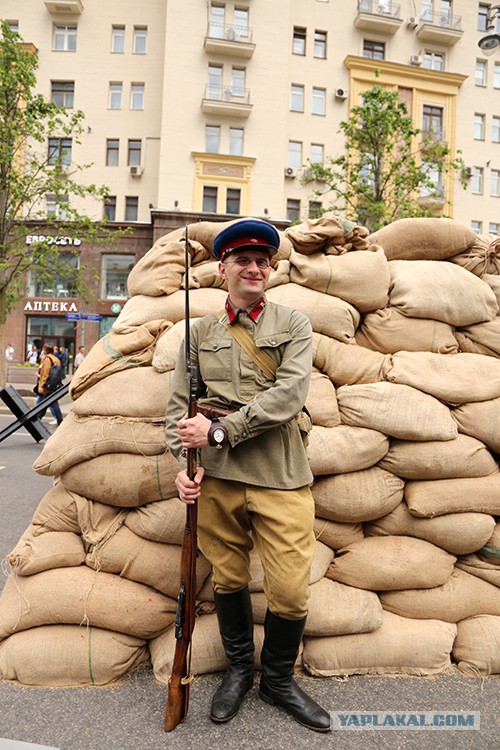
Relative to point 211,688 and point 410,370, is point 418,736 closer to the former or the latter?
point 211,688

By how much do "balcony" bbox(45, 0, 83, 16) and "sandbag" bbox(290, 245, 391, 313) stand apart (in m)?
24.3

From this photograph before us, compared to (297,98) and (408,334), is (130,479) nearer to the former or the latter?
(408,334)

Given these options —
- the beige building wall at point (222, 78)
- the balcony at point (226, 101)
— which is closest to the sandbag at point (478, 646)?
the beige building wall at point (222, 78)

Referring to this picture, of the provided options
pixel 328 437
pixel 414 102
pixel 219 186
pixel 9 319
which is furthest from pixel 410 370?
pixel 414 102

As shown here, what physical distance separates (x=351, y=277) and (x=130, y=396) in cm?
124

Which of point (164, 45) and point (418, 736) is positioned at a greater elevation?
point (164, 45)

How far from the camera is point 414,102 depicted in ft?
75.6

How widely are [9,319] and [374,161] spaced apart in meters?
15.6

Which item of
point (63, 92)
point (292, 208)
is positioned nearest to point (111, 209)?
point (63, 92)

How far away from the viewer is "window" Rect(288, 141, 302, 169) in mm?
21797

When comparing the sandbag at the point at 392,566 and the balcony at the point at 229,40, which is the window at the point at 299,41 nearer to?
the balcony at the point at 229,40

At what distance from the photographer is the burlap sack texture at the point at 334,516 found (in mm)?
2047

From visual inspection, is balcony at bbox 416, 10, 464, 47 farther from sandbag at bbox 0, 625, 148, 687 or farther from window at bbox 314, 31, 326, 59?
sandbag at bbox 0, 625, 148, 687

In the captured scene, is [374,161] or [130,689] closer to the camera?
[130,689]
